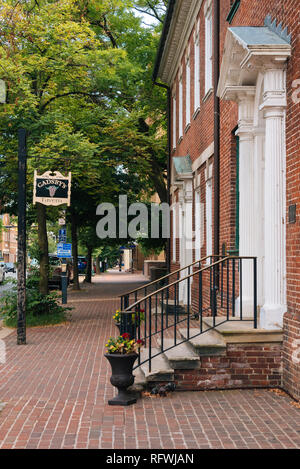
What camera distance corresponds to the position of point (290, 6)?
7.00 meters

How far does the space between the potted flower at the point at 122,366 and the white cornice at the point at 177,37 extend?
10001 millimetres

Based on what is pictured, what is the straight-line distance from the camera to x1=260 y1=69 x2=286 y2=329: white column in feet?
24.0

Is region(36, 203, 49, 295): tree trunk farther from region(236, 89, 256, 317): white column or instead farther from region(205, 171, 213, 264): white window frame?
region(236, 89, 256, 317): white column

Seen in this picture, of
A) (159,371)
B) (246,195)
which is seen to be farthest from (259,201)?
(159,371)

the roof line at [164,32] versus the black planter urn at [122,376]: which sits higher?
the roof line at [164,32]

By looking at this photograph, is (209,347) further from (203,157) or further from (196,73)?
(196,73)

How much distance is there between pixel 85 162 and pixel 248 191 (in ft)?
21.6

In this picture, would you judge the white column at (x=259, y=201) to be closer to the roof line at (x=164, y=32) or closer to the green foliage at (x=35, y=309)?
the green foliage at (x=35, y=309)

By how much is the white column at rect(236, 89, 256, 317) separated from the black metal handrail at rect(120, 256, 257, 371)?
86mm

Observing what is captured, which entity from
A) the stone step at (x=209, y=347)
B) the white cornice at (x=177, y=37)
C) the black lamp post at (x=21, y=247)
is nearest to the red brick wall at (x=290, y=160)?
the stone step at (x=209, y=347)

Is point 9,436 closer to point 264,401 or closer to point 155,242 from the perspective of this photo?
point 264,401

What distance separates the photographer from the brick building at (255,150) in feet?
23.1

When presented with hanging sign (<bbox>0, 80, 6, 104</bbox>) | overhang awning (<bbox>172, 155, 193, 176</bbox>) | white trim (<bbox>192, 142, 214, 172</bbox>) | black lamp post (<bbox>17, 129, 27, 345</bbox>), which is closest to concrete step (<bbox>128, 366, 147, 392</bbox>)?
black lamp post (<bbox>17, 129, 27, 345</bbox>)
